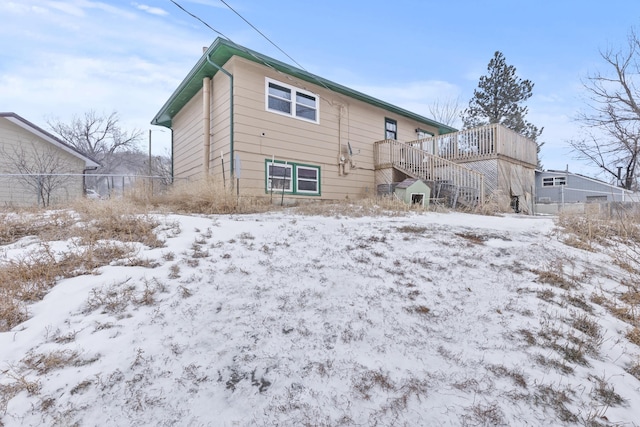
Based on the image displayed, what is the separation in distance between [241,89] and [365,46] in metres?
7.79

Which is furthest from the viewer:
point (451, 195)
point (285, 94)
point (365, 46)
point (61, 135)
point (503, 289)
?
point (61, 135)

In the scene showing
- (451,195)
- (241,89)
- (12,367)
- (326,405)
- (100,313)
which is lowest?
(326,405)

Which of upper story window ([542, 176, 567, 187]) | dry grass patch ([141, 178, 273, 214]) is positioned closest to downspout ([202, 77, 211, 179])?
dry grass patch ([141, 178, 273, 214])

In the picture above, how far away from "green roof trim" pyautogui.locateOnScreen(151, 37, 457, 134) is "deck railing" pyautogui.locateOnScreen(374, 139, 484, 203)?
1.94m

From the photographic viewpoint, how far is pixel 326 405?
1.52 metres

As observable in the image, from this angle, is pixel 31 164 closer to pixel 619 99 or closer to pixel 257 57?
pixel 257 57

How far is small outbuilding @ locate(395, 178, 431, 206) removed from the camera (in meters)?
8.61

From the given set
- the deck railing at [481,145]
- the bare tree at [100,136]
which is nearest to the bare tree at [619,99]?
the deck railing at [481,145]

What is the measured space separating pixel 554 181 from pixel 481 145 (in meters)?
17.7

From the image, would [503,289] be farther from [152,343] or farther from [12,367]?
[12,367]

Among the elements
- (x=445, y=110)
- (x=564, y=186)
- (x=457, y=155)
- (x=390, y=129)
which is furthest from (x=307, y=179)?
(x=564, y=186)

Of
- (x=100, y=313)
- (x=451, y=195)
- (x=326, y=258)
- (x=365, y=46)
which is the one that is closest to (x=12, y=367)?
(x=100, y=313)

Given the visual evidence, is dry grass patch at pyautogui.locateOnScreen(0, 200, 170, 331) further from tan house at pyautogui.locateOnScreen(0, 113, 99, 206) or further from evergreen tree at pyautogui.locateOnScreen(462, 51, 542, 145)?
evergreen tree at pyautogui.locateOnScreen(462, 51, 542, 145)

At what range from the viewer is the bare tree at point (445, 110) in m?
23.5
